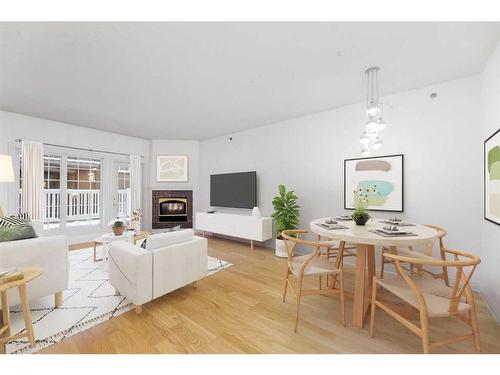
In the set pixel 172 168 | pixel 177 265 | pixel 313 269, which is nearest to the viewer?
pixel 313 269

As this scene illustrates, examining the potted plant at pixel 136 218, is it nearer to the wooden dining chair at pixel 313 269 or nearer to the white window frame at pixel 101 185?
the white window frame at pixel 101 185

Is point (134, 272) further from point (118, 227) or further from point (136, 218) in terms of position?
point (136, 218)

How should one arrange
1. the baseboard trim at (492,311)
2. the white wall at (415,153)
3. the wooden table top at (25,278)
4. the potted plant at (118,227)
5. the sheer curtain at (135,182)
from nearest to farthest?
the wooden table top at (25,278) < the baseboard trim at (492,311) < the white wall at (415,153) < the potted plant at (118,227) < the sheer curtain at (135,182)

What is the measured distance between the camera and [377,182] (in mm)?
3127

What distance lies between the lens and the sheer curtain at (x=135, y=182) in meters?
5.43

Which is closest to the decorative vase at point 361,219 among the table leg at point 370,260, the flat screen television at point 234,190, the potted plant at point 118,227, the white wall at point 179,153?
the table leg at point 370,260

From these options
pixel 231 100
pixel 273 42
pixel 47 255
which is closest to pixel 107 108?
pixel 231 100

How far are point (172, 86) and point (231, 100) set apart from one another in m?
0.90

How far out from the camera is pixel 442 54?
2102mm

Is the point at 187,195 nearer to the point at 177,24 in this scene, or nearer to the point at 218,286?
the point at 218,286

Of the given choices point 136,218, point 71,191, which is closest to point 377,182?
point 136,218

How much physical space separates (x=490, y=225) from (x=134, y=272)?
3.61m

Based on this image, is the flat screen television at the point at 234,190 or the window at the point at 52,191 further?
the flat screen television at the point at 234,190

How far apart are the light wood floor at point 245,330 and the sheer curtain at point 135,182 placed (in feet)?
12.3
